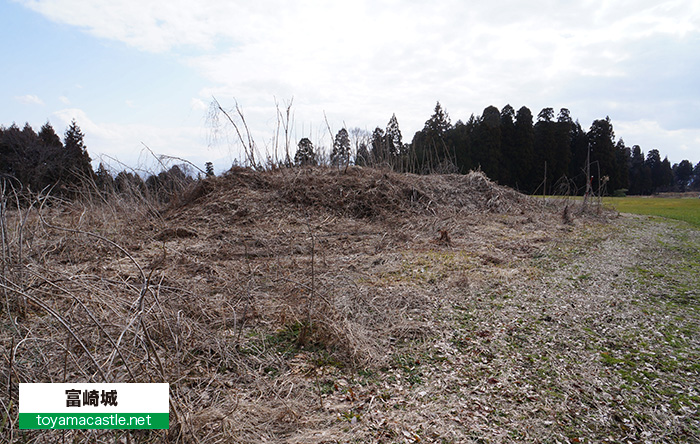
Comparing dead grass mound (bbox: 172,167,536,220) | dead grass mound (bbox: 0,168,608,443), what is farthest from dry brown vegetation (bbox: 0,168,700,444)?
dead grass mound (bbox: 172,167,536,220)

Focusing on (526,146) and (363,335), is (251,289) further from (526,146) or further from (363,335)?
(526,146)

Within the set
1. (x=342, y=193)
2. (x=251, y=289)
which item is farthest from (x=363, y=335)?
(x=342, y=193)

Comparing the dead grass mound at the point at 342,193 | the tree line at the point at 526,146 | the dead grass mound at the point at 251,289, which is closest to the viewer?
the dead grass mound at the point at 251,289

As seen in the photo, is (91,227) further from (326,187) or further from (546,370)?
(546,370)

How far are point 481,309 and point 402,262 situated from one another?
1.77m

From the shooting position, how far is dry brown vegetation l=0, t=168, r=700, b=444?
190 cm

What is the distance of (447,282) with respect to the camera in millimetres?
4477

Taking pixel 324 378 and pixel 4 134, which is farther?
pixel 4 134

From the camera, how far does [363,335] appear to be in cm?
284

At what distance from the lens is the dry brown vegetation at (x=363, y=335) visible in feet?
6.25

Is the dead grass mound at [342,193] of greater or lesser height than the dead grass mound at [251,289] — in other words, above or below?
above

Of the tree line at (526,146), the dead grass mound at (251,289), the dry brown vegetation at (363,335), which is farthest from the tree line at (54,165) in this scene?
the tree line at (526,146)

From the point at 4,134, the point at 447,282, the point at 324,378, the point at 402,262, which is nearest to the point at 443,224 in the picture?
the point at 402,262

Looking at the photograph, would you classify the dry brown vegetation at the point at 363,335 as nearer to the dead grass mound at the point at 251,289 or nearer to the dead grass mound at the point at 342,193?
the dead grass mound at the point at 251,289
